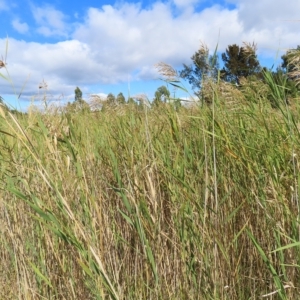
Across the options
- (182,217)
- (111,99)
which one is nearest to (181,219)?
(182,217)

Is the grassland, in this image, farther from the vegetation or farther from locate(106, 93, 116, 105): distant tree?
locate(106, 93, 116, 105): distant tree

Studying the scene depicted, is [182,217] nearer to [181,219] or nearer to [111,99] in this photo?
[181,219]

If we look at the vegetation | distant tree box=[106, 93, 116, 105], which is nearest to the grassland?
the vegetation

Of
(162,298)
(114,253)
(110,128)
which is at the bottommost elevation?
(162,298)

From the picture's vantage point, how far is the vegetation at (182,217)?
128 cm

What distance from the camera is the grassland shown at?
4.21 feet

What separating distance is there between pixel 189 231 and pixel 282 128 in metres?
0.61

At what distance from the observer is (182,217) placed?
1.38 metres

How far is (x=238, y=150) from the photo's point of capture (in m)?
1.49

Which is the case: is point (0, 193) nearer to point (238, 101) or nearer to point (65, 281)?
point (65, 281)

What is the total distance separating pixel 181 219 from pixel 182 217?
3 centimetres

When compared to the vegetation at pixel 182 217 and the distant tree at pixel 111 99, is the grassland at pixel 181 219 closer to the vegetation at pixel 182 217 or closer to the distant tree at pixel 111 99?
the vegetation at pixel 182 217

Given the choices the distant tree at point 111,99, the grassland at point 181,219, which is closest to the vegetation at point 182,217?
the grassland at point 181,219

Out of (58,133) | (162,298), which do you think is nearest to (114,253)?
(162,298)
